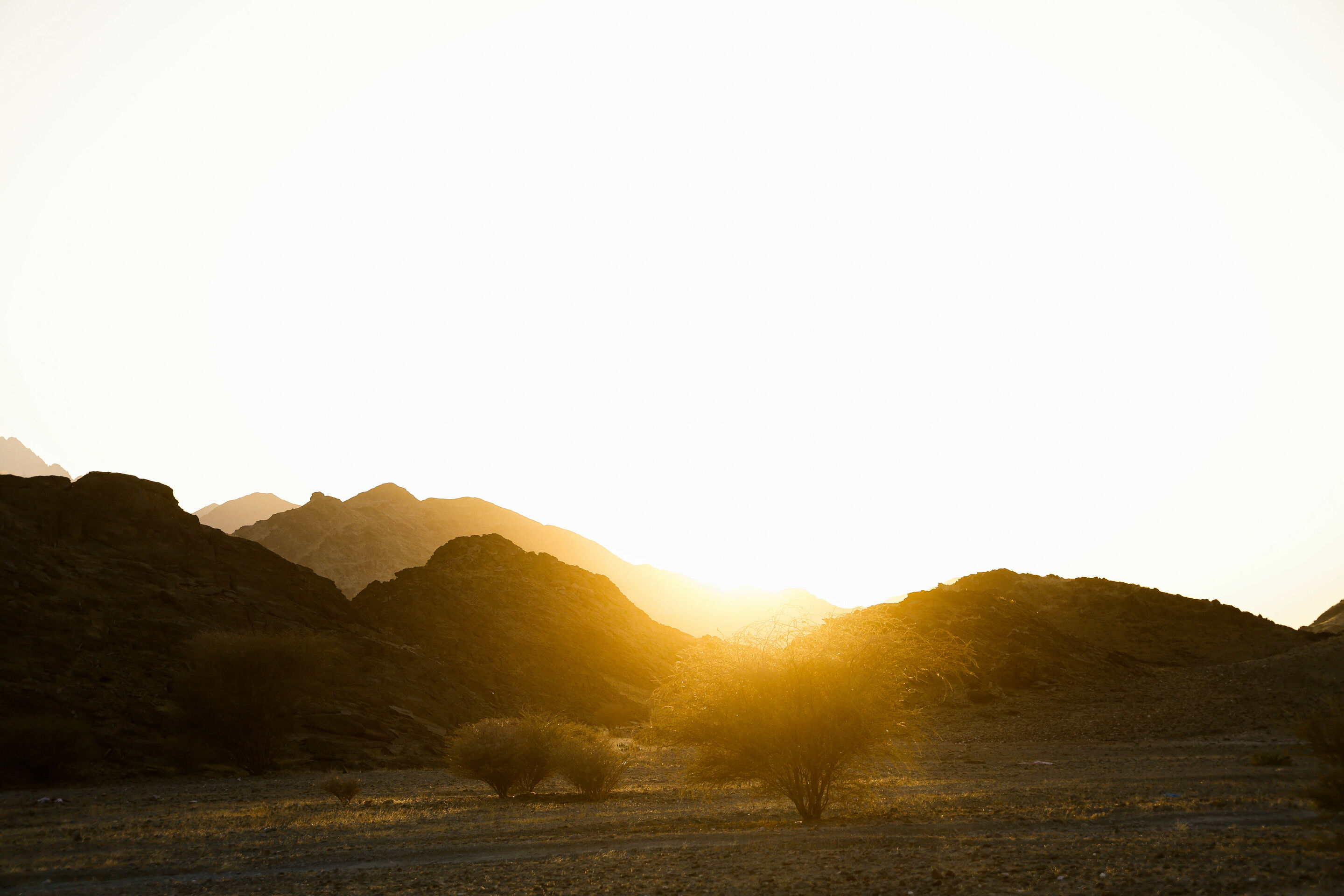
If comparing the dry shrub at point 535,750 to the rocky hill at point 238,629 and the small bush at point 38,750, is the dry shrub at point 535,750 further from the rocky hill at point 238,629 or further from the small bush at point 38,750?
the small bush at point 38,750

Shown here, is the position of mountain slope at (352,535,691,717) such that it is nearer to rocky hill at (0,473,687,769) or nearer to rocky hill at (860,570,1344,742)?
rocky hill at (0,473,687,769)

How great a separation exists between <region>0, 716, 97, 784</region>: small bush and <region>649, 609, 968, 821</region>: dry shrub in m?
29.7

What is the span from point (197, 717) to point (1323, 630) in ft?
299

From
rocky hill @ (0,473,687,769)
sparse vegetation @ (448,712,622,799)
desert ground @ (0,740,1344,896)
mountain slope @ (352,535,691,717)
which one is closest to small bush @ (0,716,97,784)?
desert ground @ (0,740,1344,896)

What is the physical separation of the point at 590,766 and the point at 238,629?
3424 cm

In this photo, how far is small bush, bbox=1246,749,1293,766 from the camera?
96.4 feet

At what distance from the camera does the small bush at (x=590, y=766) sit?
28828mm

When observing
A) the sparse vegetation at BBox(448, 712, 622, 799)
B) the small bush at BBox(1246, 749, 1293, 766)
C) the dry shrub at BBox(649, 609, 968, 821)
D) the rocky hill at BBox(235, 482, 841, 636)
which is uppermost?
the rocky hill at BBox(235, 482, 841, 636)

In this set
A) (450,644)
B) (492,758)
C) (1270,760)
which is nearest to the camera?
(1270,760)

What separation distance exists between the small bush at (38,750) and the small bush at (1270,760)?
156ft

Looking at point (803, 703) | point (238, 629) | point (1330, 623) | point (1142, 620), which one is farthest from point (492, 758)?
point (1330, 623)

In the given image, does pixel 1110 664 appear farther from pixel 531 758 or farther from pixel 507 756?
pixel 507 756

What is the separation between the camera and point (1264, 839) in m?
13.7

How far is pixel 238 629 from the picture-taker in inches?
2057
